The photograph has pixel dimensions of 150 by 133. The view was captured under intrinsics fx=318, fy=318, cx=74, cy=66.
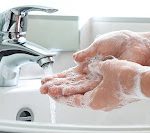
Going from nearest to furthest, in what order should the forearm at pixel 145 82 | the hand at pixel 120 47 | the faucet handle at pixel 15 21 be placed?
the forearm at pixel 145 82
the hand at pixel 120 47
the faucet handle at pixel 15 21

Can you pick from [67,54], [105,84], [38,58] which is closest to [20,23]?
[38,58]

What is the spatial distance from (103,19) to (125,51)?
0.54 meters

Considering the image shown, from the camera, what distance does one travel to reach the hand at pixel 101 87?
1.12 feet

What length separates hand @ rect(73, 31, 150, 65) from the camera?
0.45m

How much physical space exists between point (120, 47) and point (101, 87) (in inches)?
4.8

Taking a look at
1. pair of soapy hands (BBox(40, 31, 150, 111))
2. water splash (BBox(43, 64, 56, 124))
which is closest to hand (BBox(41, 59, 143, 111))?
pair of soapy hands (BBox(40, 31, 150, 111))

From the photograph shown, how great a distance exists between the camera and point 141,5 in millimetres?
1018

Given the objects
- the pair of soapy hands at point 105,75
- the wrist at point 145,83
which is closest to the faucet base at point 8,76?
the pair of soapy hands at point 105,75

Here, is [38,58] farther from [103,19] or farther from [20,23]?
[103,19]

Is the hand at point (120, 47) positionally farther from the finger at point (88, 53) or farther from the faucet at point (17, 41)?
the faucet at point (17, 41)

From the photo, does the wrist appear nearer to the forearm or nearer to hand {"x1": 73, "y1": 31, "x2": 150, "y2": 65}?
the forearm

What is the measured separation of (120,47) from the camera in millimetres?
473

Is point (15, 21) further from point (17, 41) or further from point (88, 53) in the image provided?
point (88, 53)

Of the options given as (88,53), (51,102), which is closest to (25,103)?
(51,102)
